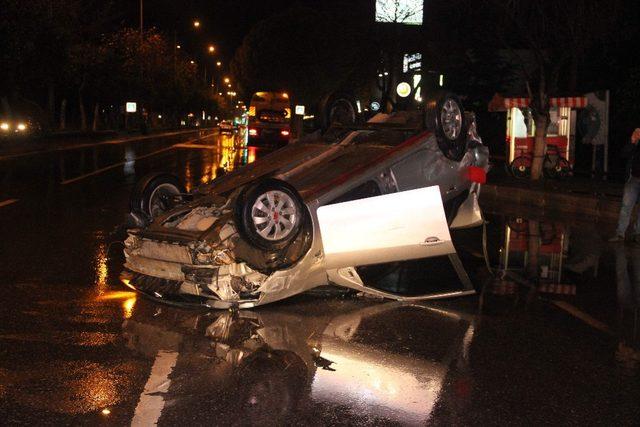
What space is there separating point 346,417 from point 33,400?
1831mm

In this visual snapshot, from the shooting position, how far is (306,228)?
6.78 meters

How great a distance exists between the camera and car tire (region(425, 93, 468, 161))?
7.72 metres

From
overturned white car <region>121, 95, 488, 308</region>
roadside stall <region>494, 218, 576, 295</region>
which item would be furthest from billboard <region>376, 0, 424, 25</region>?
overturned white car <region>121, 95, 488, 308</region>

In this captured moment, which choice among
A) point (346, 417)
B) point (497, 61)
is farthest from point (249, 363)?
point (497, 61)

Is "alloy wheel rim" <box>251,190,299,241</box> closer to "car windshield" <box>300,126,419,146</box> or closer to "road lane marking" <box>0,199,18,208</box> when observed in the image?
"car windshield" <box>300,126,419,146</box>

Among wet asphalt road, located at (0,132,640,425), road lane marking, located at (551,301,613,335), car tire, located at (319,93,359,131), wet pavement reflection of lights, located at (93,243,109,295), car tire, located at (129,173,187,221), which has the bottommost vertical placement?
road lane marking, located at (551,301,613,335)

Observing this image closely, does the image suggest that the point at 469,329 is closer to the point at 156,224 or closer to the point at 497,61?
the point at 156,224

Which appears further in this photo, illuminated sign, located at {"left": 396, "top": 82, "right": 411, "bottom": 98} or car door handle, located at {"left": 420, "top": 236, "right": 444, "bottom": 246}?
illuminated sign, located at {"left": 396, "top": 82, "right": 411, "bottom": 98}

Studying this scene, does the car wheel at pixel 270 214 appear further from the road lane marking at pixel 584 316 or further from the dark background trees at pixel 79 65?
the dark background trees at pixel 79 65

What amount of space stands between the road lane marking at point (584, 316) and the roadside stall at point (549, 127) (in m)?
A: 14.3

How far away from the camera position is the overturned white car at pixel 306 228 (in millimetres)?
6668

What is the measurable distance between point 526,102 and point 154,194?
596 inches

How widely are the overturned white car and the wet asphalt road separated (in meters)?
0.27

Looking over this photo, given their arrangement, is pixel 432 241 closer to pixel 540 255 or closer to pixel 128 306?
pixel 128 306
